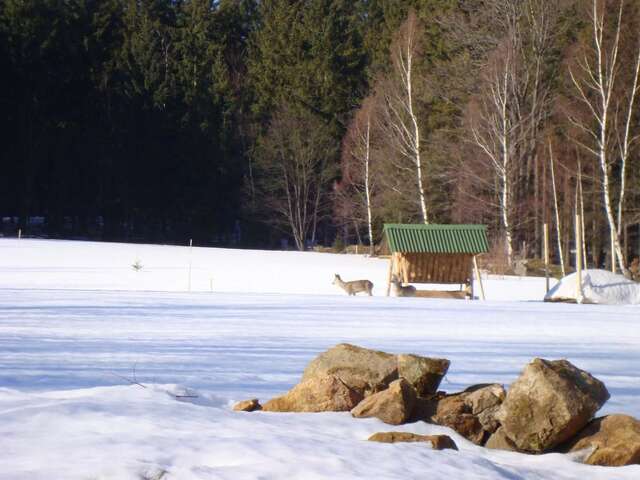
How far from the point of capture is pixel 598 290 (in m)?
24.2

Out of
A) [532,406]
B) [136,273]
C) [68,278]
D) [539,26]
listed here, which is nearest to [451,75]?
[539,26]

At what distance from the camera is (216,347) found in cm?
1204

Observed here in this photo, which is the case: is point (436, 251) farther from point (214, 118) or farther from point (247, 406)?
point (214, 118)

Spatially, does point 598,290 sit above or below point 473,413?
above

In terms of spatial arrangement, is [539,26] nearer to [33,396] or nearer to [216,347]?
[216,347]

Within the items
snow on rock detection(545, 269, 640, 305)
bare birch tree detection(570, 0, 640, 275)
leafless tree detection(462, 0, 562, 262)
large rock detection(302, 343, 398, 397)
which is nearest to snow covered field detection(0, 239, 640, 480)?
large rock detection(302, 343, 398, 397)

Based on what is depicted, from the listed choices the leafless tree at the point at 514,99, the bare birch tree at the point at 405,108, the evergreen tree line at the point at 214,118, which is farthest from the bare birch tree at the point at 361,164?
the leafless tree at the point at 514,99

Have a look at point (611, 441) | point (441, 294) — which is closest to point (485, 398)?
point (611, 441)

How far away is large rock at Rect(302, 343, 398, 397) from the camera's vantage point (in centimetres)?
855

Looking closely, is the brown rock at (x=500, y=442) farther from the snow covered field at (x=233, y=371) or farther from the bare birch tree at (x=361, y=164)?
the bare birch tree at (x=361, y=164)

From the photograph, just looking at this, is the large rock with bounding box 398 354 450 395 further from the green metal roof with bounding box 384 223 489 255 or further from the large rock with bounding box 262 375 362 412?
the green metal roof with bounding box 384 223 489 255

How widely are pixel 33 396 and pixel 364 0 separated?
180 ft

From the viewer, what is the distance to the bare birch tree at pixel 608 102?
3097cm

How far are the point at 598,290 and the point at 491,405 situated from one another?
17048mm
